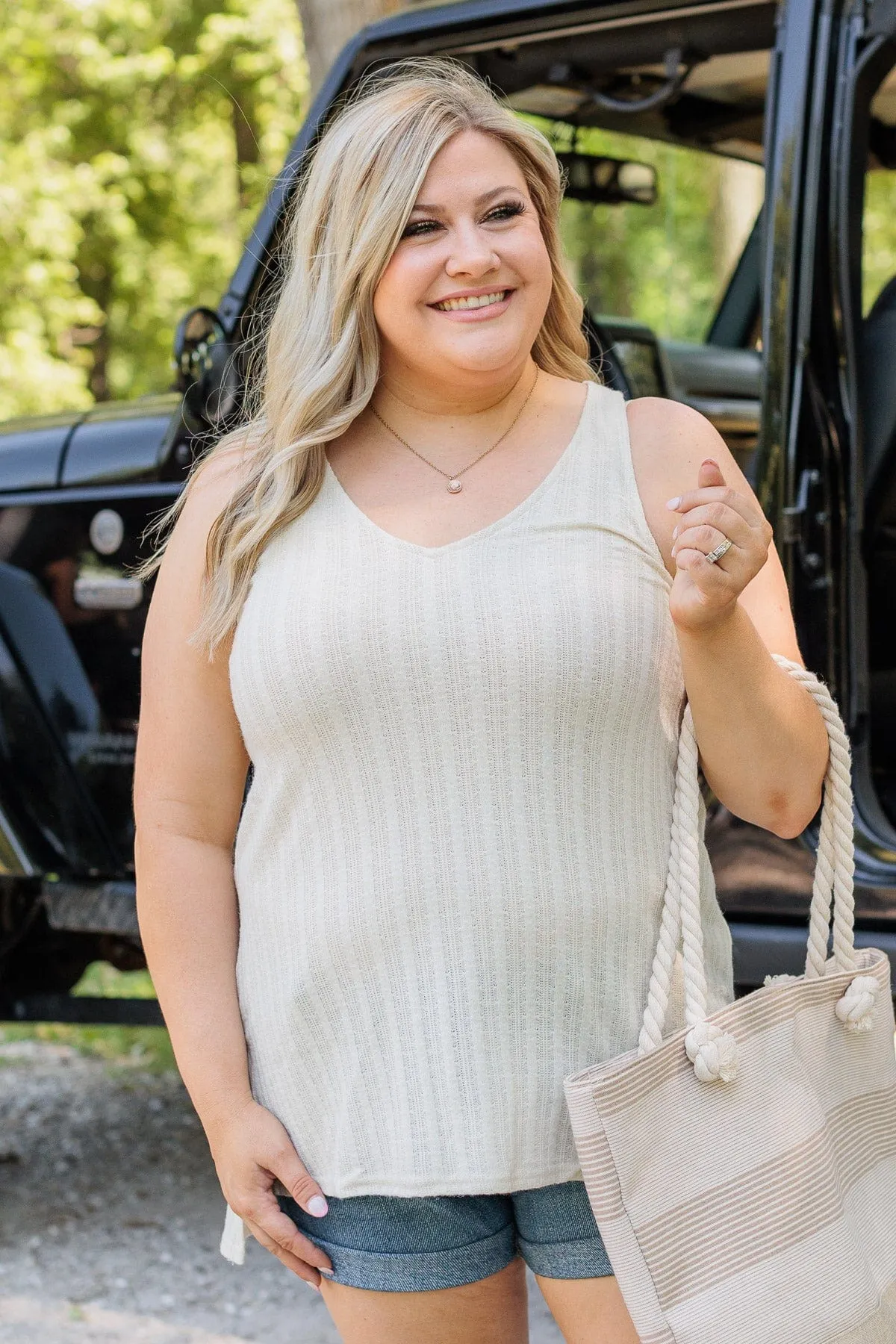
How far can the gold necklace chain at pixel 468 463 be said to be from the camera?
59.5 inches

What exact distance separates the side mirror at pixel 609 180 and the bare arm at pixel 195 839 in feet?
6.84

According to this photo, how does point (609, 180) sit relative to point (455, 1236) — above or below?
above

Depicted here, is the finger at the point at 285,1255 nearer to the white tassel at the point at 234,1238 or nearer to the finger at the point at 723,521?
the white tassel at the point at 234,1238

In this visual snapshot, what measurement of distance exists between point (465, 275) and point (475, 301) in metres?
0.03

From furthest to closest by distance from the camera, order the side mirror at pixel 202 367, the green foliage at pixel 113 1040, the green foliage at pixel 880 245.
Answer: the green foliage at pixel 880 245, the green foliage at pixel 113 1040, the side mirror at pixel 202 367

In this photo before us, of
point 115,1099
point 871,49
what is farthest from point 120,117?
point 871,49

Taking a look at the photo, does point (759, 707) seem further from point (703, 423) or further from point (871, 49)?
point (871, 49)

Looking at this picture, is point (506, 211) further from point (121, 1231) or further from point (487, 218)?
point (121, 1231)

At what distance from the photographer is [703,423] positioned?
152cm

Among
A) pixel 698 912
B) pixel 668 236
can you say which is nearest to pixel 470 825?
pixel 698 912

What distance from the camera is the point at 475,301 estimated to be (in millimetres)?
1504

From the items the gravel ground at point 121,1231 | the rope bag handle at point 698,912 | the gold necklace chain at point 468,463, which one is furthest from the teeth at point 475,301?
the gravel ground at point 121,1231

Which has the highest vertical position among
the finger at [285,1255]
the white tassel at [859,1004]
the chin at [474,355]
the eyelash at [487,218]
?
the eyelash at [487,218]

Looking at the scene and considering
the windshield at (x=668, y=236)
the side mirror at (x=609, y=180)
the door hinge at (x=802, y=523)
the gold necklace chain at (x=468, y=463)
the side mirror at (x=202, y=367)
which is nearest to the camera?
the gold necklace chain at (x=468, y=463)
